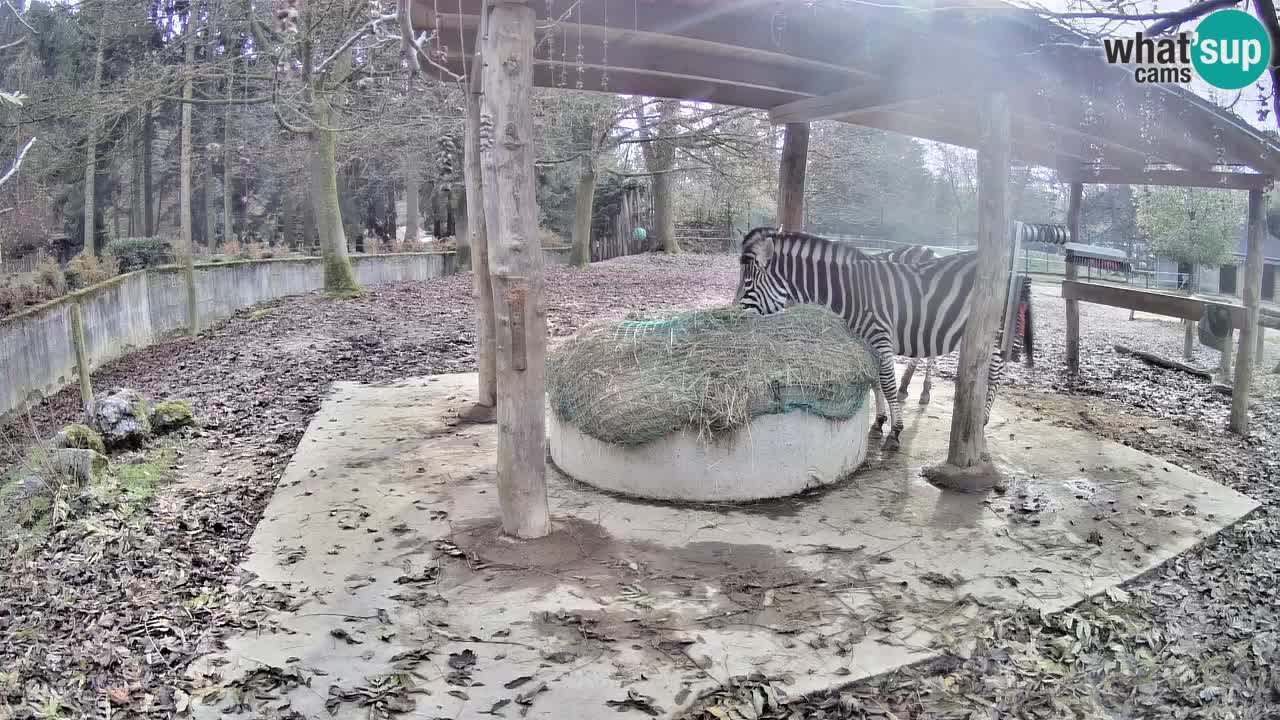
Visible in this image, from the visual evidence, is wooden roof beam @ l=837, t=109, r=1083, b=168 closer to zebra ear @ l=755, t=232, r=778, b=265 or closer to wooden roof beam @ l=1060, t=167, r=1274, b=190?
wooden roof beam @ l=1060, t=167, r=1274, b=190

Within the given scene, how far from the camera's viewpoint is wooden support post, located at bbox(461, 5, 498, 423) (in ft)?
22.2

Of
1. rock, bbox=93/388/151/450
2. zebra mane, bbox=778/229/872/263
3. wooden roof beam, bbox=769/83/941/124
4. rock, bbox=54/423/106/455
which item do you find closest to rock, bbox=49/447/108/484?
rock, bbox=54/423/106/455

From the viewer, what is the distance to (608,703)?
3.21 metres

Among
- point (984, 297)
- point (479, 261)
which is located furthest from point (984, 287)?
point (479, 261)

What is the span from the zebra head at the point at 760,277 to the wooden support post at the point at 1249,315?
445 cm

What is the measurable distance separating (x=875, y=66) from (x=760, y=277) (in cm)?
190

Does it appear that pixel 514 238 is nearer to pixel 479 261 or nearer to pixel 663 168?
pixel 479 261

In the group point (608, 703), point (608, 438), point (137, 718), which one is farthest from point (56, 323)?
point (608, 703)

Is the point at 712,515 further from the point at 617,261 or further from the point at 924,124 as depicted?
the point at 617,261

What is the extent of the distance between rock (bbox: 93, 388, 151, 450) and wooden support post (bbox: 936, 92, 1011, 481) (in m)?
6.37

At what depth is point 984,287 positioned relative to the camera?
584 cm

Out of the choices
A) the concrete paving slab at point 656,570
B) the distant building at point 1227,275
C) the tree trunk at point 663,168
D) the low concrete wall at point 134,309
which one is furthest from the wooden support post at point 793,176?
the distant building at point 1227,275

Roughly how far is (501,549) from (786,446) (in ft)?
6.59

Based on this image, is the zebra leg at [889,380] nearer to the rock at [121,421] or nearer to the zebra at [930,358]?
the zebra at [930,358]
